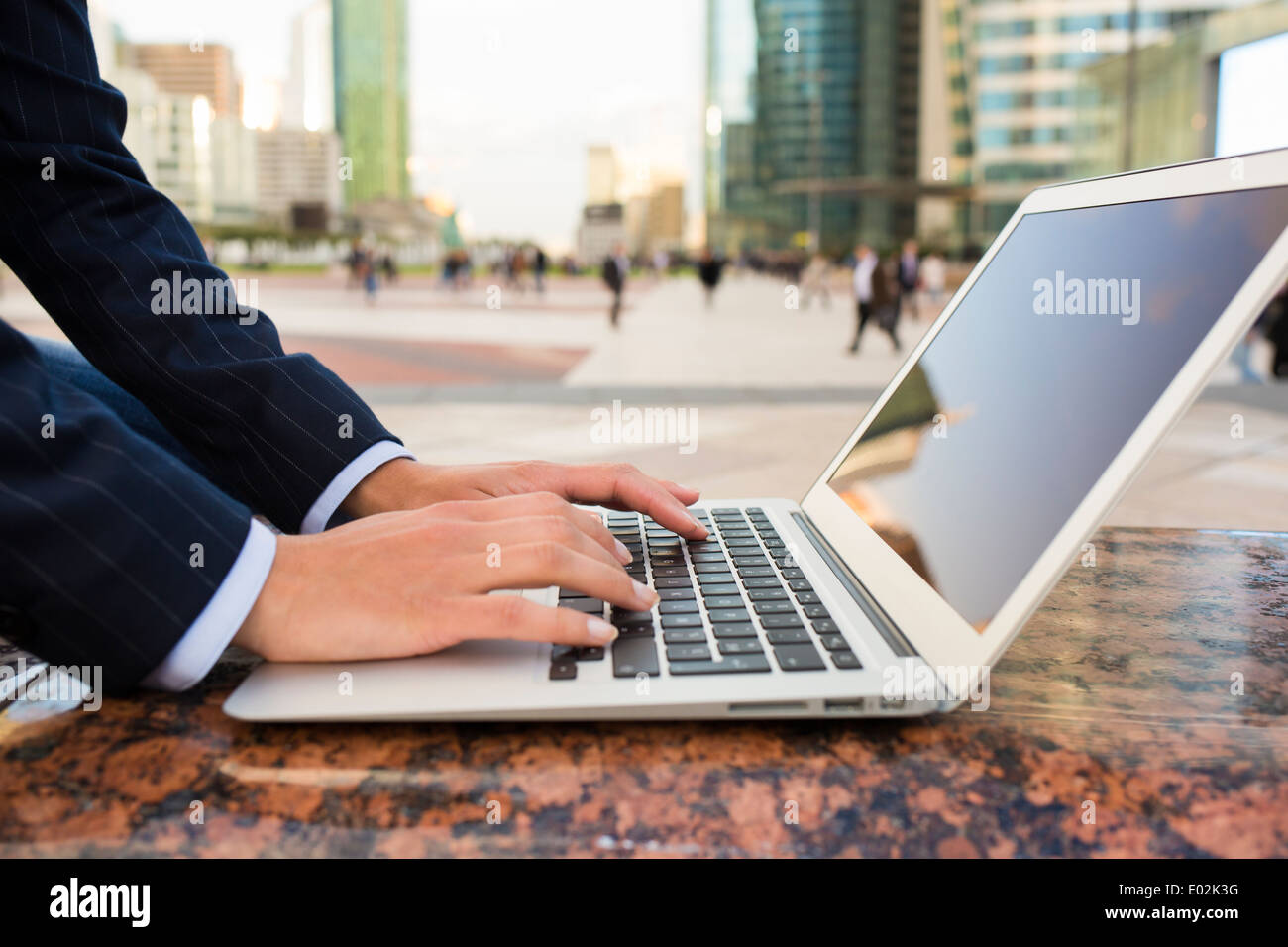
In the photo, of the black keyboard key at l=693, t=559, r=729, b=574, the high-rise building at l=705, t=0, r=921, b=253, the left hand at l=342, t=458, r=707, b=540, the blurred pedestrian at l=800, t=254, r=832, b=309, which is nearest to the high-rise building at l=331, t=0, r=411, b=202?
the high-rise building at l=705, t=0, r=921, b=253

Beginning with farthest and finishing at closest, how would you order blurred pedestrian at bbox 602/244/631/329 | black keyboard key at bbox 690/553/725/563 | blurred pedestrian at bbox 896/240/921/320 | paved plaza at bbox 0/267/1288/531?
blurred pedestrian at bbox 896/240/921/320, blurred pedestrian at bbox 602/244/631/329, paved plaza at bbox 0/267/1288/531, black keyboard key at bbox 690/553/725/563

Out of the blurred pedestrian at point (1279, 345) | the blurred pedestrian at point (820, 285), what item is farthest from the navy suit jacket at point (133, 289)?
the blurred pedestrian at point (820, 285)

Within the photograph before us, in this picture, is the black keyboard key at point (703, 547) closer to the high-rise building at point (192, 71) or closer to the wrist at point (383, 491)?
the wrist at point (383, 491)

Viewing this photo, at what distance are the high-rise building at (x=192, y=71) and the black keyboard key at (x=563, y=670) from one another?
112888 mm

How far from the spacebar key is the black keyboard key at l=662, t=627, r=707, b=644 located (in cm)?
2

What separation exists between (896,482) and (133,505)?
0.85 m

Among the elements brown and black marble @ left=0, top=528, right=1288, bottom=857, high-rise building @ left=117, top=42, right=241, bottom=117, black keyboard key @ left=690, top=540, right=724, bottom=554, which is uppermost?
high-rise building @ left=117, top=42, right=241, bottom=117

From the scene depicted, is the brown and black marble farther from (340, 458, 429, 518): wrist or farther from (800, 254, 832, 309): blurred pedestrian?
(800, 254, 832, 309): blurred pedestrian

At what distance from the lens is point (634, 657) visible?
2.85 feet

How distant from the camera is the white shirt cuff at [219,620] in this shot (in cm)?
83

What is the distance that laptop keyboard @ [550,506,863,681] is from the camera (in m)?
0.86

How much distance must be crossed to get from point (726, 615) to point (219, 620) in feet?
1.49

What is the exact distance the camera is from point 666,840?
0.69m

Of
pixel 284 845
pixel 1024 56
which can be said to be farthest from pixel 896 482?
→ pixel 1024 56
